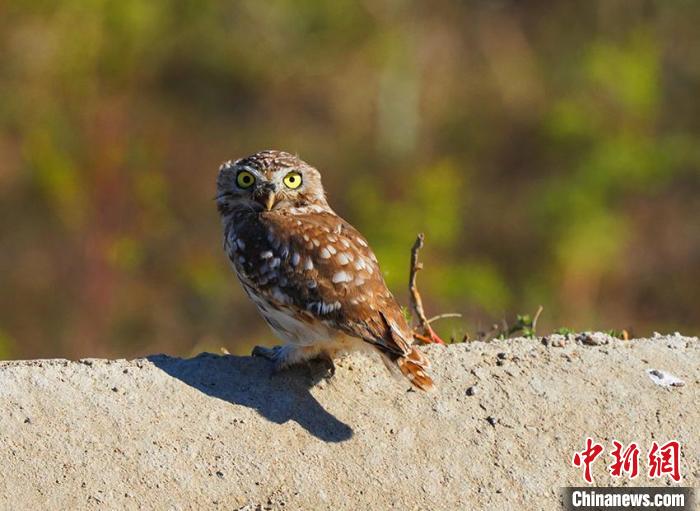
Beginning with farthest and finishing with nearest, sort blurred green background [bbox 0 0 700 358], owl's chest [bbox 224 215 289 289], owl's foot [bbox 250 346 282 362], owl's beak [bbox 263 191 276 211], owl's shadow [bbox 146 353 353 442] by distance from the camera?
blurred green background [bbox 0 0 700 358] < owl's beak [bbox 263 191 276 211] < owl's foot [bbox 250 346 282 362] < owl's chest [bbox 224 215 289 289] < owl's shadow [bbox 146 353 353 442]

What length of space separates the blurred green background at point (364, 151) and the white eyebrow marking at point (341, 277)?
215 cm

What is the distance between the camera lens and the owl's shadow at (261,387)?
507cm

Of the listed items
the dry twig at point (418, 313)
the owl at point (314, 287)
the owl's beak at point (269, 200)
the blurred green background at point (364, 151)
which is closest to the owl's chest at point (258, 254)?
the owl at point (314, 287)

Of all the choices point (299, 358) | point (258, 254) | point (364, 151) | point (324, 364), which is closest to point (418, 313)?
point (324, 364)

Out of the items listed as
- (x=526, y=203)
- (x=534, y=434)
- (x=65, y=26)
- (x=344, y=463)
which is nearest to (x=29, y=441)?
(x=344, y=463)

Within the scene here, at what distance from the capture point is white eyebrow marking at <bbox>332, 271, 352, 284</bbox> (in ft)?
16.8

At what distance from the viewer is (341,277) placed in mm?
5145

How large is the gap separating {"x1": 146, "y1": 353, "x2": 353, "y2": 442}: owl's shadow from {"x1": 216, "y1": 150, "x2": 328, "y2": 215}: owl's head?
2.48ft

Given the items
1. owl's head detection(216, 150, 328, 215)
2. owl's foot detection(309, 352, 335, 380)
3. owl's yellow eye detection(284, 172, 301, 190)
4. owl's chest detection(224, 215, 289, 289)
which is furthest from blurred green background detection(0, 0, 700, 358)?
owl's foot detection(309, 352, 335, 380)

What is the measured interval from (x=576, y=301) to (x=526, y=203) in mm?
3101

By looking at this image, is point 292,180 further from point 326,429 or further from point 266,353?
point 326,429

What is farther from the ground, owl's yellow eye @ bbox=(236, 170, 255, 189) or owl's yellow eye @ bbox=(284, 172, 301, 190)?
owl's yellow eye @ bbox=(284, 172, 301, 190)

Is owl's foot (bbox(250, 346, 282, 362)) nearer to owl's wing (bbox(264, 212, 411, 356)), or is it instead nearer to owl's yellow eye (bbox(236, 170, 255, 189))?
owl's wing (bbox(264, 212, 411, 356))

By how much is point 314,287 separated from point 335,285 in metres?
0.08
